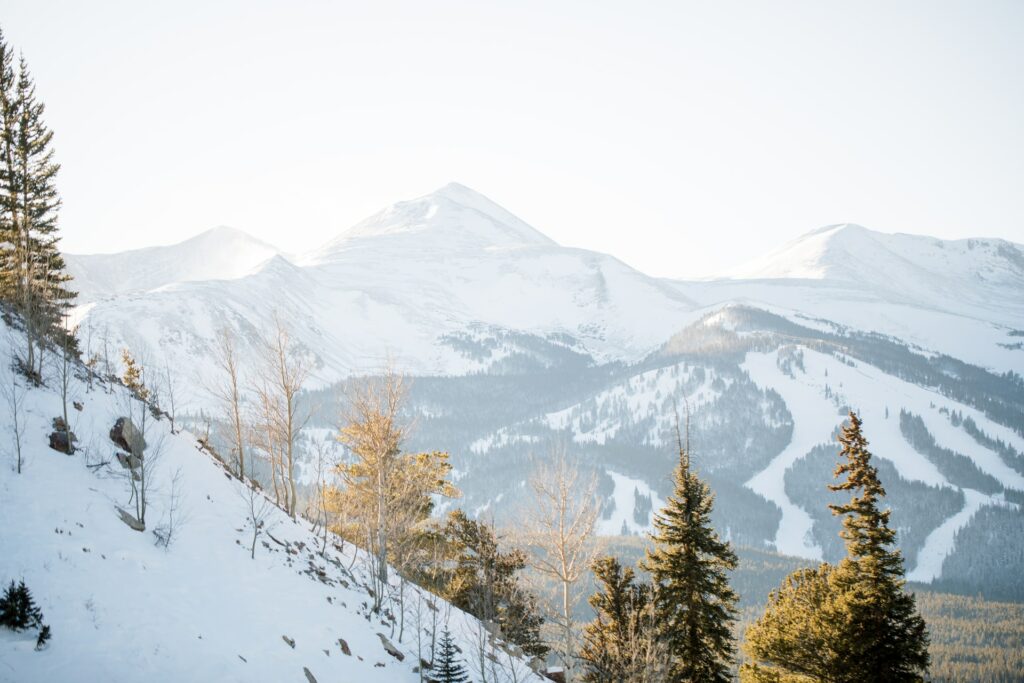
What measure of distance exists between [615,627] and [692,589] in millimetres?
3586

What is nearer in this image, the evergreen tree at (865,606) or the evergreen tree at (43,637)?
the evergreen tree at (43,637)

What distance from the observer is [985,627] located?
168 m

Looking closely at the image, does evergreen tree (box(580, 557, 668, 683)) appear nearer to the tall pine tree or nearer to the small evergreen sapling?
the small evergreen sapling

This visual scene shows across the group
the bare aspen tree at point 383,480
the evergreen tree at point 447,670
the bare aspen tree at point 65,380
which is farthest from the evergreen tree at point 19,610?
the bare aspen tree at point 383,480

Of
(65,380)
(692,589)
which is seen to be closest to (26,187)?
(65,380)

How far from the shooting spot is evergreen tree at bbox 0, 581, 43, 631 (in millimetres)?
11945

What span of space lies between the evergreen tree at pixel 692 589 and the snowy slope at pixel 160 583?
6839mm

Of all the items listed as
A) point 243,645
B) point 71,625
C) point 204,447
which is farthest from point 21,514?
point 204,447

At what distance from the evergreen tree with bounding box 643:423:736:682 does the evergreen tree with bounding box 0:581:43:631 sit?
63.1ft

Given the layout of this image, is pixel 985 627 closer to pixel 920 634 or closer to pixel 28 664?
pixel 920 634

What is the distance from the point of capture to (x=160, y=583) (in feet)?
52.5

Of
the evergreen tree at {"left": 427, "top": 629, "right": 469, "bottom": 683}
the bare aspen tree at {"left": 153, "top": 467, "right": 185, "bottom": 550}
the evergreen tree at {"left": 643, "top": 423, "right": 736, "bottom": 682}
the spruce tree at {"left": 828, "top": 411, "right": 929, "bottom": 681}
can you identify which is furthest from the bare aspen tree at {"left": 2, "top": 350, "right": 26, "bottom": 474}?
the spruce tree at {"left": 828, "top": 411, "right": 929, "bottom": 681}

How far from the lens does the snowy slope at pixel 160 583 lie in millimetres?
12945

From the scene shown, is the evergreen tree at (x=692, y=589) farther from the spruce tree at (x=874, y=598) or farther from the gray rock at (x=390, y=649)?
the gray rock at (x=390, y=649)
